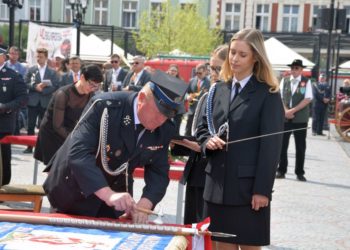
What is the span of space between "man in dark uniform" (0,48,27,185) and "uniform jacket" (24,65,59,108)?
4.54 meters

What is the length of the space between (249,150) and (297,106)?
6.50 m

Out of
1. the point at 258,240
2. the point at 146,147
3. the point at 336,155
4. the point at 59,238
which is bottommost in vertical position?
the point at 336,155

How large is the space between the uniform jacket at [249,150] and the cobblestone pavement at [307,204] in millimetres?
2543

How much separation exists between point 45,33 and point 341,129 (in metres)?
8.79

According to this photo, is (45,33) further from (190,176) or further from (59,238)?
(59,238)

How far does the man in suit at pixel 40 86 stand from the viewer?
12242mm

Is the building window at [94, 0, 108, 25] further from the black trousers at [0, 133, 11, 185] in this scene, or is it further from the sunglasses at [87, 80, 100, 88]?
the sunglasses at [87, 80, 100, 88]

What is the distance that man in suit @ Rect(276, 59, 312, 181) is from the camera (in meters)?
10.2

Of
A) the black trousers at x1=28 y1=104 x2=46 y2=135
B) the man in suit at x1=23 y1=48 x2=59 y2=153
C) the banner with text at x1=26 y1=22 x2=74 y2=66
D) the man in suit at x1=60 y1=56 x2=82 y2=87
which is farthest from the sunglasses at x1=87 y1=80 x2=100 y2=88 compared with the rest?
the banner with text at x1=26 y1=22 x2=74 y2=66

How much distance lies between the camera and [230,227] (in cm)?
394

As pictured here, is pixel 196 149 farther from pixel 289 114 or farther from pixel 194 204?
pixel 289 114

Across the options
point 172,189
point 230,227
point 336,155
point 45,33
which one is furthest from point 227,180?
point 45,33

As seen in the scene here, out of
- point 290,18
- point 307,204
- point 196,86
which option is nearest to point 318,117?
point 196,86

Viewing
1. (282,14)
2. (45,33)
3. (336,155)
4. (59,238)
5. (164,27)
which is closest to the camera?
(59,238)
